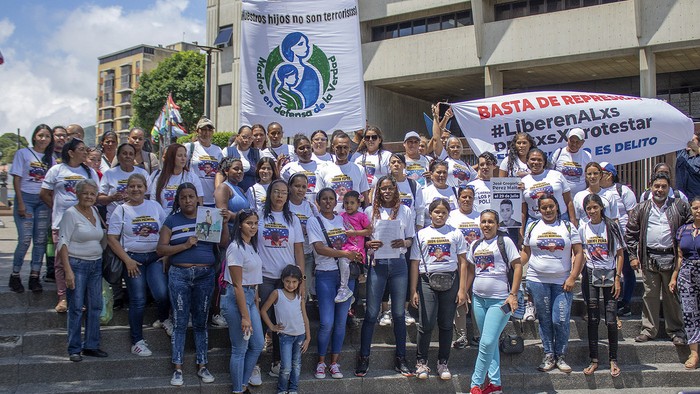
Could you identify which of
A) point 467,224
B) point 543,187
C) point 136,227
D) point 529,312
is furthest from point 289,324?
point 543,187

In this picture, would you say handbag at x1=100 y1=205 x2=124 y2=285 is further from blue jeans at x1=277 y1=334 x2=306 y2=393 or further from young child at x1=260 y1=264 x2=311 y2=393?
blue jeans at x1=277 y1=334 x2=306 y2=393

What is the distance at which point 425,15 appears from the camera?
25.9 meters

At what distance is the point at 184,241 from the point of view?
6020mm

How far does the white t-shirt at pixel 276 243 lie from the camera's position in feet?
20.0

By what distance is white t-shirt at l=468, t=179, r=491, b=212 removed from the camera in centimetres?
722

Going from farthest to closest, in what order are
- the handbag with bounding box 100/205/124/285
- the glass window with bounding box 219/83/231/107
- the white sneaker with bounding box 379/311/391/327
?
1. the glass window with bounding box 219/83/231/107
2. the white sneaker with bounding box 379/311/391/327
3. the handbag with bounding box 100/205/124/285

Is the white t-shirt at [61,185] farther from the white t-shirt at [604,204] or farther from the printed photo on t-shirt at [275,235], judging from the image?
the white t-shirt at [604,204]

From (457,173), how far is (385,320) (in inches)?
80.2

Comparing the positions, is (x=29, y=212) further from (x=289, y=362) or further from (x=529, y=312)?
(x=529, y=312)

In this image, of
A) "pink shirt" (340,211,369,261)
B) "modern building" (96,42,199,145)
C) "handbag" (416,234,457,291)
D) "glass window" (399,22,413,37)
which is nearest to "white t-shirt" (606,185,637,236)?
"handbag" (416,234,457,291)

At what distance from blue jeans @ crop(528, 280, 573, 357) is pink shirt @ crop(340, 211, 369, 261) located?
189cm

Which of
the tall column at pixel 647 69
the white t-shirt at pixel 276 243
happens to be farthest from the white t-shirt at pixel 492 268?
the tall column at pixel 647 69

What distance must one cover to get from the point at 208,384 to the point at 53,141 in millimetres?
3357

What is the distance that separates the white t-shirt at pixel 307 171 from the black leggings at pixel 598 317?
3155 millimetres
